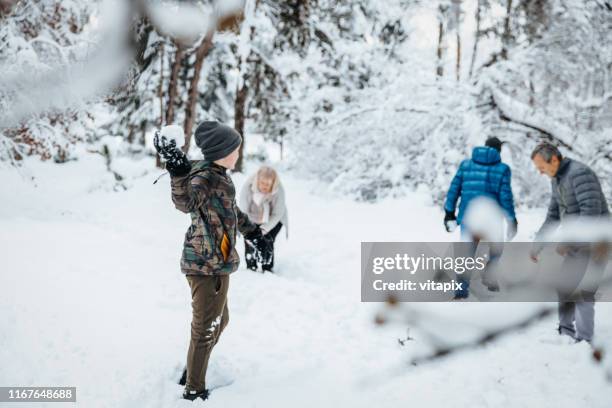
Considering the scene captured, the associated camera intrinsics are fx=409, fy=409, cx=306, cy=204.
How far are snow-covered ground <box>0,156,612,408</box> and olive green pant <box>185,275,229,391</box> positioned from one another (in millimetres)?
237

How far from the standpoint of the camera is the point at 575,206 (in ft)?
11.4

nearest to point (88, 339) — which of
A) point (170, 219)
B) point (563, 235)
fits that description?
point (563, 235)

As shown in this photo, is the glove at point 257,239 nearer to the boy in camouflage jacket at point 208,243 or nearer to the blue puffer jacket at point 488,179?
the boy in camouflage jacket at point 208,243

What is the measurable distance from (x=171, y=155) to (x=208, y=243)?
0.64 meters

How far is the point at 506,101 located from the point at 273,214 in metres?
5.21

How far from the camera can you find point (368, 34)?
17.3 meters

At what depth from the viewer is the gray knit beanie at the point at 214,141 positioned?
2.69 m

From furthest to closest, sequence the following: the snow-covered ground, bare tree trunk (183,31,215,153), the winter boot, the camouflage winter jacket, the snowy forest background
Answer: bare tree trunk (183,31,215,153) < the snowy forest background < the snow-covered ground < the winter boot < the camouflage winter jacket

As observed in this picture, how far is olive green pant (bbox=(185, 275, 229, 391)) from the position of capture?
8.83ft

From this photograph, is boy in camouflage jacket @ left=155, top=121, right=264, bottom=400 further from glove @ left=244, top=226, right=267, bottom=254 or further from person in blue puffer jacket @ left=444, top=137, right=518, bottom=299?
person in blue puffer jacket @ left=444, top=137, right=518, bottom=299

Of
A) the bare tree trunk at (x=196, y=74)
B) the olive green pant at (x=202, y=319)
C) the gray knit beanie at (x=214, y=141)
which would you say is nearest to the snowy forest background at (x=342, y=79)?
the bare tree trunk at (x=196, y=74)

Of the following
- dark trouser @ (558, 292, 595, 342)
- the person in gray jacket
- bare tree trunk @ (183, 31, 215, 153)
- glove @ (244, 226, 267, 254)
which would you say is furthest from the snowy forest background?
dark trouser @ (558, 292, 595, 342)

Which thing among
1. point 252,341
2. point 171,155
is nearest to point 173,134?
point 171,155

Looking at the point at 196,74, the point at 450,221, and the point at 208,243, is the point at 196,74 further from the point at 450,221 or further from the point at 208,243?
the point at 208,243
